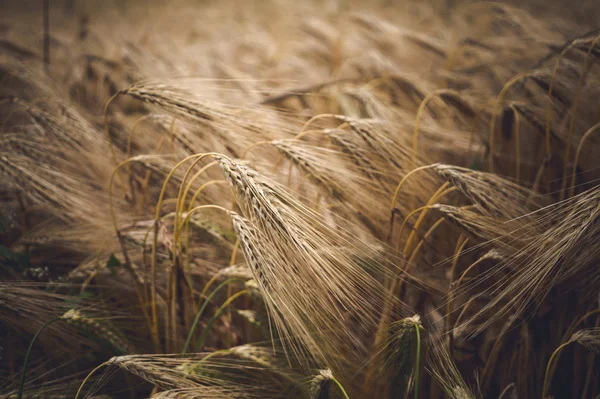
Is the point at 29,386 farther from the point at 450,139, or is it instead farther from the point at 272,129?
the point at 450,139

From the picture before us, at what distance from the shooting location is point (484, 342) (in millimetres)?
1138

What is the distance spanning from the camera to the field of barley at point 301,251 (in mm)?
820

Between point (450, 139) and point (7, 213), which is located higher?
point (450, 139)

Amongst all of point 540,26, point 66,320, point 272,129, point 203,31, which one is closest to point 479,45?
point 540,26

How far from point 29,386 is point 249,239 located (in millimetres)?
712

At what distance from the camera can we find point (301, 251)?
738 millimetres

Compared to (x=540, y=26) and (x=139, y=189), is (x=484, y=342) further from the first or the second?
(x=540, y=26)

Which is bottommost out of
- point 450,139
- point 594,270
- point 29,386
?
point 29,386

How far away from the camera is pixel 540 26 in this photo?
2303mm

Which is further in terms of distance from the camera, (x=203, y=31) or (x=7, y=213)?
(x=203, y=31)

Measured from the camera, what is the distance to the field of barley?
32.3 inches

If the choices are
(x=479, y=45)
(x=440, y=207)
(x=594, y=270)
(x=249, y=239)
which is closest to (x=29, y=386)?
(x=249, y=239)

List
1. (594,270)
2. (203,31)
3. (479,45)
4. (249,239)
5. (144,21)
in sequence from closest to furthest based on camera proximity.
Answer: (249,239)
(594,270)
(479,45)
(203,31)
(144,21)

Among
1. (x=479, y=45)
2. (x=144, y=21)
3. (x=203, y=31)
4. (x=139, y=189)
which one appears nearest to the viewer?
(x=139, y=189)
